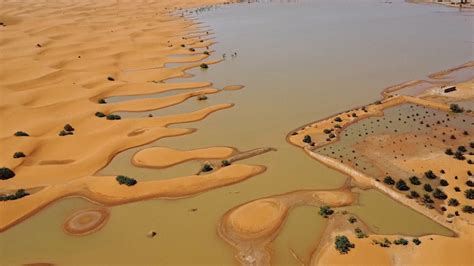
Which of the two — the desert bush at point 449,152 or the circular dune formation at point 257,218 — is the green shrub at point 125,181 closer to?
the circular dune formation at point 257,218

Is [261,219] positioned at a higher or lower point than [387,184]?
lower

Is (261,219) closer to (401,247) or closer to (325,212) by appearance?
(325,212)

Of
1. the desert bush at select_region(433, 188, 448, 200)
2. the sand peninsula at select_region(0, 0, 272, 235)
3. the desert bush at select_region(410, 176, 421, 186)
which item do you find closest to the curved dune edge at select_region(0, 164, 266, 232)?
the sand peninsula at select_region(0, 0, 272, 235)

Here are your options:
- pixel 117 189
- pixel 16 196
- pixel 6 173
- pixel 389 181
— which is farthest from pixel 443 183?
pixel 6 173

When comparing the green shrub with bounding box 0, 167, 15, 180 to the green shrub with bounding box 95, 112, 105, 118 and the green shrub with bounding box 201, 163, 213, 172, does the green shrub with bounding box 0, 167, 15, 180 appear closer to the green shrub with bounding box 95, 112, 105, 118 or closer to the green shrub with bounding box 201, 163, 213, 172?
the green shrub with bounding box 95, 112, 105, 118

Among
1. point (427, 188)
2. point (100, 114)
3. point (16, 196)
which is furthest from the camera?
point (100, 114)

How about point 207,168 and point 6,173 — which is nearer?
point 6,173

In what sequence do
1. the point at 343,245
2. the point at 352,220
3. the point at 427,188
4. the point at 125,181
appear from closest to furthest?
the point at 343,245 < the point at 352,220 < the point at 427,188 < the point at 125,181
